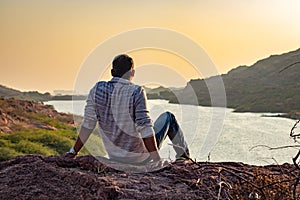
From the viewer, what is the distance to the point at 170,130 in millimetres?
5129

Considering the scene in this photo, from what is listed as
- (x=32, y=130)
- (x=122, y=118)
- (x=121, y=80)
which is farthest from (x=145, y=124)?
(x=32, y=130)

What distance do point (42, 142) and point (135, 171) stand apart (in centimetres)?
1623

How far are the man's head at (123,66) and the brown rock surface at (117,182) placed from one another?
31.2 inches

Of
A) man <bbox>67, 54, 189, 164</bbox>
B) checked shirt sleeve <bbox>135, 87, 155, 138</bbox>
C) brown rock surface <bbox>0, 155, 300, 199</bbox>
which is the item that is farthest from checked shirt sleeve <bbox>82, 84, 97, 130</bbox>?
checked shirt sleeve <bbox>135, 87, 155, 138</bbox>

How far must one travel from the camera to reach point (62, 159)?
4406 mm

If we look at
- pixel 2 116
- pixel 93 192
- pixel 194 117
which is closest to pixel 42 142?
pixel 2 116

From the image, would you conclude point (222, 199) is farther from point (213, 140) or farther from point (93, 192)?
point (213, 140)

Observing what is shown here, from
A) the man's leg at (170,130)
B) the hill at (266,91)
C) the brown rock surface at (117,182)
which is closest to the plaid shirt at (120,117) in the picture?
the brown rock surface at (117,182)

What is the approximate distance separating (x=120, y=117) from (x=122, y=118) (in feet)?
0.08

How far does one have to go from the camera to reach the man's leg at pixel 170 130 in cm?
496

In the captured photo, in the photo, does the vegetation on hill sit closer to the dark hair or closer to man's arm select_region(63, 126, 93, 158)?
man's arm select_region(63, 126, 93, 158)

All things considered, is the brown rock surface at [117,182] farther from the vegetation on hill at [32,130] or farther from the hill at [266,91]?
the hill at [266,91]

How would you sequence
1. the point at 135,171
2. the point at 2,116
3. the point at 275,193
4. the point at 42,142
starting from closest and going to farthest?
the point at 275,193
the point at 135,171
the point at 42,142
the point at 2,116

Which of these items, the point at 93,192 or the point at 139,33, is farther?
the point at 139,33
